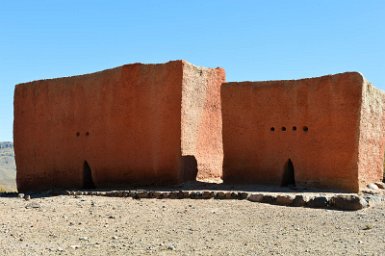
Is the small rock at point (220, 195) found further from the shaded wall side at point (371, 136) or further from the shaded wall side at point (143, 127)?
the shaded wall side at point (371, 136)

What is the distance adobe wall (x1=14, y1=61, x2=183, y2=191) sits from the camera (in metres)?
14.5

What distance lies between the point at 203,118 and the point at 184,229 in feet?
22.9

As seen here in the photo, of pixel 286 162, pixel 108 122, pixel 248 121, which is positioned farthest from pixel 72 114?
pixel 286 162

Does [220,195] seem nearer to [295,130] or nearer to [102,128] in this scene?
[295,130]

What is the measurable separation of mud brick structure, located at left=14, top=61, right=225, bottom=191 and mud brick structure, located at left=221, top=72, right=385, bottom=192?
3.63 ft

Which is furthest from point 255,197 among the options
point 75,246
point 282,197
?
point 75,246

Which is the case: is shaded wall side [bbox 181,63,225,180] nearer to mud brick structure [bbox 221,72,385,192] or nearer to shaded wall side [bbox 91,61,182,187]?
shaded wall side [bbox 91,61,182,187]

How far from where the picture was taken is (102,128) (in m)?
15.7

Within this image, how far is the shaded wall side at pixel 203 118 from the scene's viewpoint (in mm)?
14547

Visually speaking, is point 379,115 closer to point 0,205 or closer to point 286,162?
point 286,162

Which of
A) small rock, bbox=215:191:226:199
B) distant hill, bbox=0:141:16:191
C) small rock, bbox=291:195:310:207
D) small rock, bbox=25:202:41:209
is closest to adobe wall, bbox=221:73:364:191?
small rock, bbox=291:195:310:207

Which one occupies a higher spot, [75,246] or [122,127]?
[122,127]

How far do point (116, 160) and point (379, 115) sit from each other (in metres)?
7.60

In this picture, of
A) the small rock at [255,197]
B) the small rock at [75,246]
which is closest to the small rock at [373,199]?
the small rock at [255,197]
